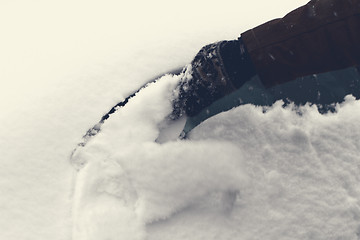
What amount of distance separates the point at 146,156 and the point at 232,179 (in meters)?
0.32

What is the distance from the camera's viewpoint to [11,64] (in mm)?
1353

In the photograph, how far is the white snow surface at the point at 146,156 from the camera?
44.0 inches

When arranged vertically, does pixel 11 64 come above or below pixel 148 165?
above

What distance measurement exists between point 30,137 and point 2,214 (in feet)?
0.93

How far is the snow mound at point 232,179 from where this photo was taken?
110 cm

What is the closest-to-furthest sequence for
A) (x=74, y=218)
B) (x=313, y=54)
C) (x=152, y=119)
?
(x=313, y=54) → (x=74, y=218) → (x=152, y=119)

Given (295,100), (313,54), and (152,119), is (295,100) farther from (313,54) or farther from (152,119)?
(152,119)

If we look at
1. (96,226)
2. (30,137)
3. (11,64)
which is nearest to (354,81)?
(96,226)

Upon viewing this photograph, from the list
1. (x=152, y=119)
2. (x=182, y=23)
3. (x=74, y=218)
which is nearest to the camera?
(x=74, y=218)

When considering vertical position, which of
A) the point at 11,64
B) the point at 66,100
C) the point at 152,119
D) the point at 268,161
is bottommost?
the point at 268,161

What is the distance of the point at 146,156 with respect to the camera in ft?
4.00

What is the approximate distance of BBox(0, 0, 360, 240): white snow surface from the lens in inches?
44.0

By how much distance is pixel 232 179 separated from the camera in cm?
117

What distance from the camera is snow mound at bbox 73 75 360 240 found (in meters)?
1.10
